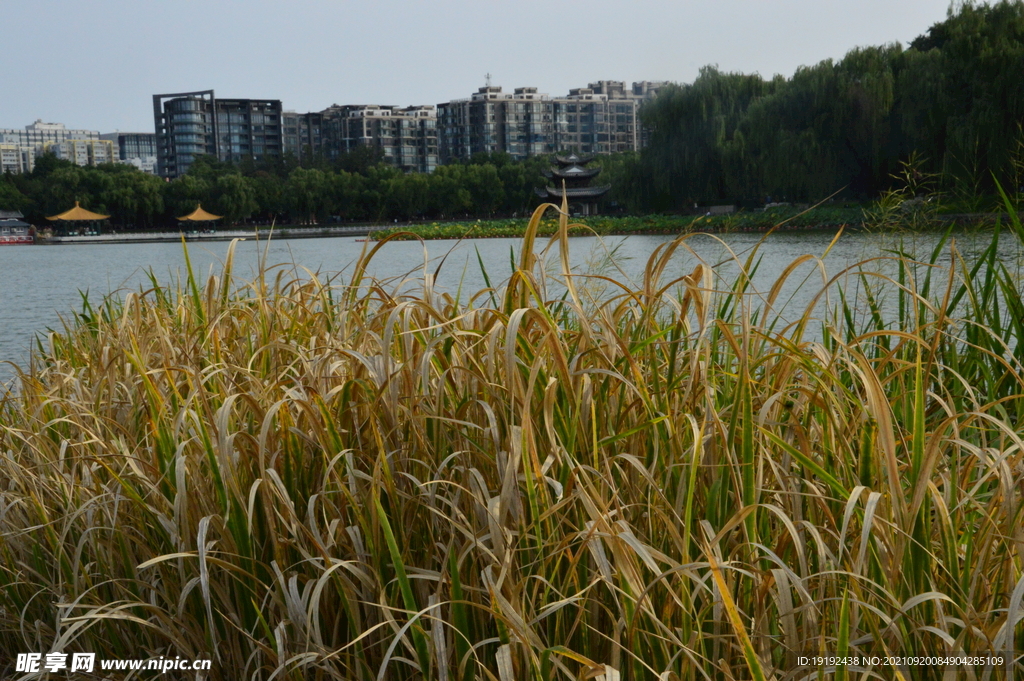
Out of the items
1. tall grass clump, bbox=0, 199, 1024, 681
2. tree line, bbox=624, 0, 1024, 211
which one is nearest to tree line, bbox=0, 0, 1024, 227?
tree line, bbox=624, 0, 1024, 211

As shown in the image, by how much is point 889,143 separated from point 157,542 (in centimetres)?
1980

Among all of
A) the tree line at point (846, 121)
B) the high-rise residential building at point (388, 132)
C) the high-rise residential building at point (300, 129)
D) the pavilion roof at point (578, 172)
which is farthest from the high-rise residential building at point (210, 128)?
the tree line at point (846, 121)

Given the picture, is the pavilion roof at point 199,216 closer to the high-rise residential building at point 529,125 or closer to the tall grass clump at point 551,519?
the high-rise residential building at point 529,125

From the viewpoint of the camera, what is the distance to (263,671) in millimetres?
1184

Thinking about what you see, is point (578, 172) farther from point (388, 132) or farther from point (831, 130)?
point (388, 132)

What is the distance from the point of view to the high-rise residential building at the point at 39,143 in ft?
368

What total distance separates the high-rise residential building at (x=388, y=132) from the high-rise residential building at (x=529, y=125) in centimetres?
152

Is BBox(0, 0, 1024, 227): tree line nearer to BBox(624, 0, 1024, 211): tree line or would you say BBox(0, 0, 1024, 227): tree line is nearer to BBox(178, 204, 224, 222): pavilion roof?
BBox(624, 0, 1024, 211): tree line

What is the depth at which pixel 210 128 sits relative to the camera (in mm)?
72875

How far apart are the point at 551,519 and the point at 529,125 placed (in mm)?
84898

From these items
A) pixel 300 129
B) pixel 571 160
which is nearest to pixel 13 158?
pixel 300 129

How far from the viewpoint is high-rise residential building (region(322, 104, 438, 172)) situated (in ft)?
265

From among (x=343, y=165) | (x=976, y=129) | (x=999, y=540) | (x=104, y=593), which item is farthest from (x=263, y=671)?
(x=343, y=165)

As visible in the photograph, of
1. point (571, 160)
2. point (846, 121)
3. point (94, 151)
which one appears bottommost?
point (846, 121)
